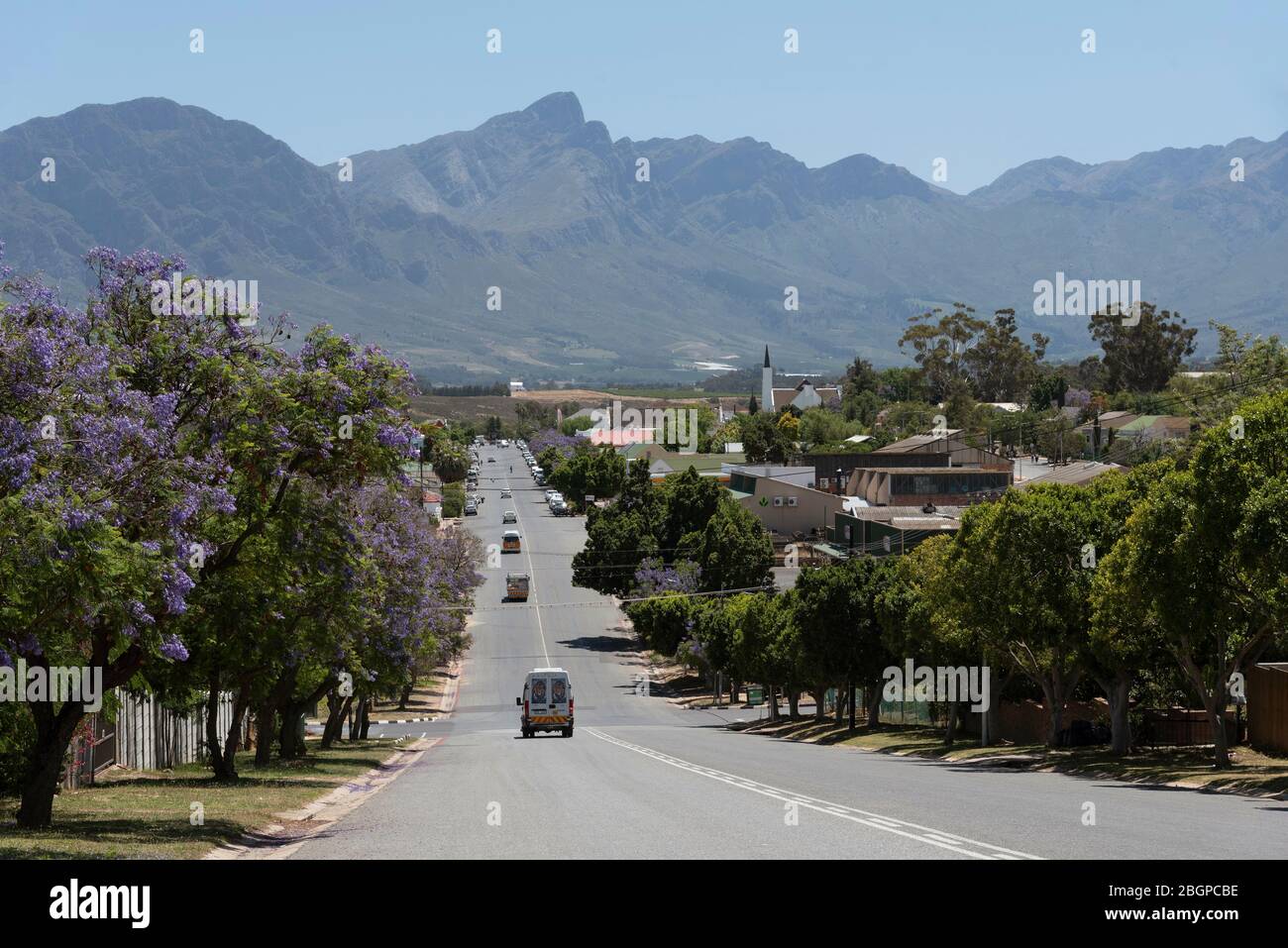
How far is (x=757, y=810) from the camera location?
21.2m

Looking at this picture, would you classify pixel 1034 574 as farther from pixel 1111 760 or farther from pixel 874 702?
pixel 874 702

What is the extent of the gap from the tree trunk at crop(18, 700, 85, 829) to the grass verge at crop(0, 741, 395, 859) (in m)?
0.25

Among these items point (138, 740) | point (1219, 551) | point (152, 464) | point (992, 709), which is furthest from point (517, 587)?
point (152, 464)

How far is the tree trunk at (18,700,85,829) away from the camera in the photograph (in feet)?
65.2

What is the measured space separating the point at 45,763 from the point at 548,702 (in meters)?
34.6

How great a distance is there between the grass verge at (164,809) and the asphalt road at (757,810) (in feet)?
5.06

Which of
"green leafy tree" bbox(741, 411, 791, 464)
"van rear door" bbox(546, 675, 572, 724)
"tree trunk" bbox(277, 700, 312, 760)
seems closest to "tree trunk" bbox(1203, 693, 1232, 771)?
"tree trunk" bbox(277, 700, 312, 760)

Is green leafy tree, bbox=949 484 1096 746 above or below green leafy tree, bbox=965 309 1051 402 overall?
below


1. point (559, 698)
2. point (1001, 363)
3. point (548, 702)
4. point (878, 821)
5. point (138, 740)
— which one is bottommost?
point (548, 702)

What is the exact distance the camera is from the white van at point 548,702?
178 feet

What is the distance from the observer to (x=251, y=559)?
21844 mm

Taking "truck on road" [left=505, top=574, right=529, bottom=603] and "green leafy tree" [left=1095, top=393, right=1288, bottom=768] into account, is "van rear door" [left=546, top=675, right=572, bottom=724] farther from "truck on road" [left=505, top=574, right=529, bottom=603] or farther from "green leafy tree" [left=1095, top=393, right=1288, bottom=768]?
"truck on road" [left=505, top=574, right=529, bottom=603]
